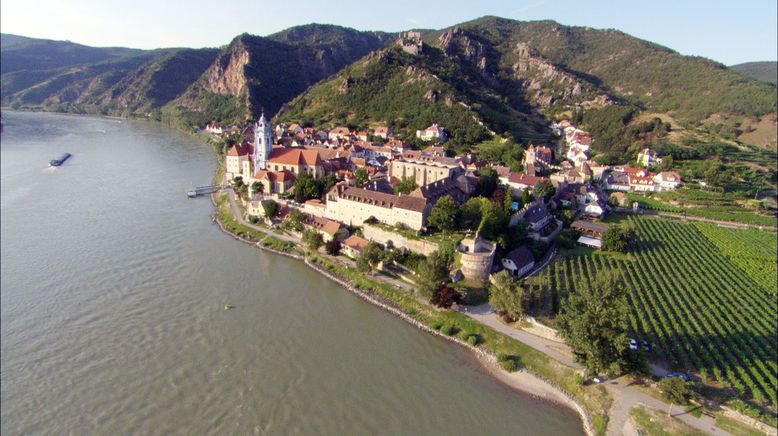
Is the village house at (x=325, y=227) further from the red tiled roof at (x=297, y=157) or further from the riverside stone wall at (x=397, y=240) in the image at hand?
the red tiled roof at (x=297, y=157)

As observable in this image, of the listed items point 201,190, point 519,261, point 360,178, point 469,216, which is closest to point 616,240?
point 519,261

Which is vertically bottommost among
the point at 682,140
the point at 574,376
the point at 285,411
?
the point at 285,411

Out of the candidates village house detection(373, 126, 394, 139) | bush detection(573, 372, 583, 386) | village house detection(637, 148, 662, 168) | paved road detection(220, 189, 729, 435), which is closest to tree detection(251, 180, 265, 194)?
paved road detection(220, 189, 729, 435)

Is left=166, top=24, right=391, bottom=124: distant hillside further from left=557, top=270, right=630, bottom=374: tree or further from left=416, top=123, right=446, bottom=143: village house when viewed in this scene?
left=557, top=270, right=630, bottom=374: tree

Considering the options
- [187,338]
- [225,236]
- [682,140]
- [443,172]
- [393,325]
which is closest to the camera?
[187,338]

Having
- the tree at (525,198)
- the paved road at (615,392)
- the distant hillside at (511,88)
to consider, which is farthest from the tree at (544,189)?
the distant hillside at (511,88)

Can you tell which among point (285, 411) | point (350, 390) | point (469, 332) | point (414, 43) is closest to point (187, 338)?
point (285, 411)

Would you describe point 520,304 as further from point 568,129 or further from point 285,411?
point 568,129
